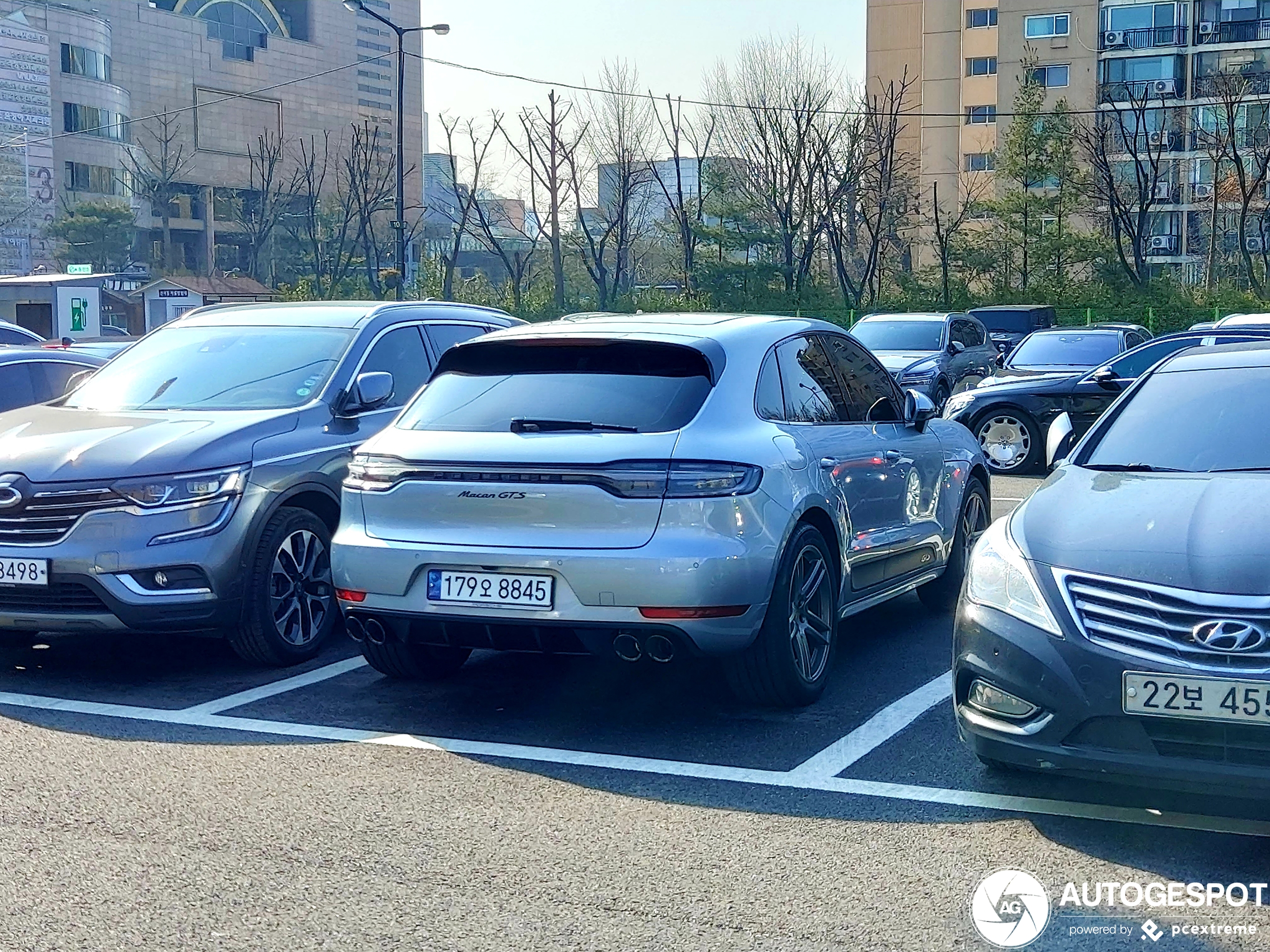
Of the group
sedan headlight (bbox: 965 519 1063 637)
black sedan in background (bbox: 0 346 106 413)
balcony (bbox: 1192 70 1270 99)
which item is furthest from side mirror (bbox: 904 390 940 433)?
balcony (bbox: 1192 70 1270 99)

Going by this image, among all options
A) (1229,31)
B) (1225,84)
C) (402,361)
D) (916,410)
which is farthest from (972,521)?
(1229,31)

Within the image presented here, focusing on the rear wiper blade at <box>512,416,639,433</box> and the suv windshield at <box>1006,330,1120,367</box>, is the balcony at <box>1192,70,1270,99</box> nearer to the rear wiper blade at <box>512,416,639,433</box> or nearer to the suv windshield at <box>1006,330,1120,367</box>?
the suv windshield at <box>1006,330,1120,367</box>

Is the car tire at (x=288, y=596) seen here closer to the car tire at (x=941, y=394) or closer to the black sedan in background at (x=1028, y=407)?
the black sedan in background at (x=1028, y=407)

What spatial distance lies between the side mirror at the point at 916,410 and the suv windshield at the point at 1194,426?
1.33 metres

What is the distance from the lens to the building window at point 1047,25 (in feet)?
233

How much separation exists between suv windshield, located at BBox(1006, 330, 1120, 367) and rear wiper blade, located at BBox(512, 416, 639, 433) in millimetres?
12056

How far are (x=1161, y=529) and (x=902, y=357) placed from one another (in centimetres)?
1570

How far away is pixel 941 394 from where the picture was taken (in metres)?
19.7

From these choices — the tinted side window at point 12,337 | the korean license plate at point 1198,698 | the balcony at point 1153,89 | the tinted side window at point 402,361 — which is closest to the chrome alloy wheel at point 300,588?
the tinted side window at point 402,361

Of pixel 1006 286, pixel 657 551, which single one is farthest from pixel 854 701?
pixel 1006 286

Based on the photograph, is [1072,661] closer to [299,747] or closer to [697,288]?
[299,747]

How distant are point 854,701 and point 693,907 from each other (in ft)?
7.80

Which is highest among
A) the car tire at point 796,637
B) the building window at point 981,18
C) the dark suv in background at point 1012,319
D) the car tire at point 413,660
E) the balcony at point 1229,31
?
the building window at point 981,18

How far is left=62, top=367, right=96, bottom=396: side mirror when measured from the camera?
8343mm
